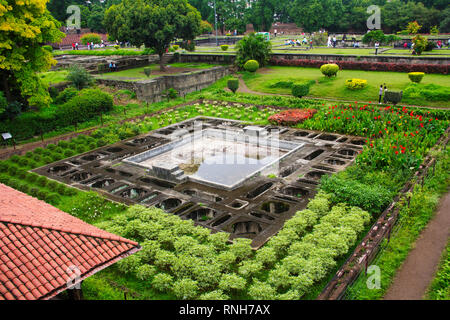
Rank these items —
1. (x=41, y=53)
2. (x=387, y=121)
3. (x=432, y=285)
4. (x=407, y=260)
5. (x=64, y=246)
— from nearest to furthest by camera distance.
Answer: (x=64, y=246)
(x=432, y=285)
(x=407, y=260)
(x=387, y=121)
(x=41, y=53)

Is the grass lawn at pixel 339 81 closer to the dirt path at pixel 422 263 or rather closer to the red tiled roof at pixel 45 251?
the dirt path at pixel 422 263

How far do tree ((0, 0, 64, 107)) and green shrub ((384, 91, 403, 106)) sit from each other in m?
19.1

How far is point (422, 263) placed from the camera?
9.99 metres

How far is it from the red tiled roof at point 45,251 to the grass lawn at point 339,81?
2187cm

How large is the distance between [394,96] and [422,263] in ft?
51.2

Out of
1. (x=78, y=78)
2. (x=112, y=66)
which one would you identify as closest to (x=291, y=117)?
(x=78, y=78)

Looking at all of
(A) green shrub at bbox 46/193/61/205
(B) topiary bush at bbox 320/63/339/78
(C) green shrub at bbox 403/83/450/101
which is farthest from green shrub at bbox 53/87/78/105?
(C) green shrub at bbox 403/83/450/101

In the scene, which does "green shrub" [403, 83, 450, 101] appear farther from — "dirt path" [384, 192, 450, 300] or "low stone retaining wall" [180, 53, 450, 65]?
"dirt path" [384, 192, 450, 300]

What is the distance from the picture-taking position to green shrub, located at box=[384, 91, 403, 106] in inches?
917

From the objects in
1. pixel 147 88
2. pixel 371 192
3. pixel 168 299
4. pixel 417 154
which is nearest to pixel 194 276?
pixel 168 299

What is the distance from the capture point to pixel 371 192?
1279 centimetres

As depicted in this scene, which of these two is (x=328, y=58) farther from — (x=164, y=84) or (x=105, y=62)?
(x=105, y=62)

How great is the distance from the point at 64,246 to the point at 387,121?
1677 cm

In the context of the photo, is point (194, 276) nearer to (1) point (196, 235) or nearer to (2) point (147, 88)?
(1) point (196, 235)
